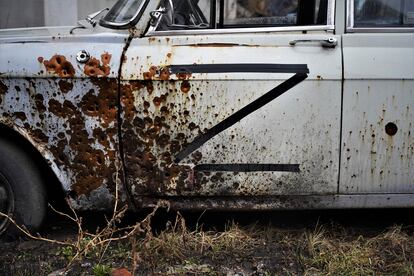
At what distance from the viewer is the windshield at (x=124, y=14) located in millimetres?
3575

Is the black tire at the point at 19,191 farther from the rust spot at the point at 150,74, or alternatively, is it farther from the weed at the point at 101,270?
the rust spot at the point at 150,74

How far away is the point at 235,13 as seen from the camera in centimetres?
431

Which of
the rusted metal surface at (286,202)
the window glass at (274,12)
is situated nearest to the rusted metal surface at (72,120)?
the rusted metal surface at (286,202)

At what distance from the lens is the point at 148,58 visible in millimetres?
3375

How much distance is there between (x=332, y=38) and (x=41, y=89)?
1.68 m

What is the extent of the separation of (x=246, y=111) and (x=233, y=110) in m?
0.07

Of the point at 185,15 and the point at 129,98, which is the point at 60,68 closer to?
the point at 129,98

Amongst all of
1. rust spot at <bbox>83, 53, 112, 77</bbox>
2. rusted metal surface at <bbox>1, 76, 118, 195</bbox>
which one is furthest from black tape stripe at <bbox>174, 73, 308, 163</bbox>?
rust spot at <bbox>83, 53, 112, 77</bbox>

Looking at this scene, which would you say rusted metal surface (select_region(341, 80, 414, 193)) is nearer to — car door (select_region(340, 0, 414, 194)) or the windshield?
car door (select_region(340, 0, 414, 194))

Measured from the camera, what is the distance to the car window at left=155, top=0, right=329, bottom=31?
3.58m

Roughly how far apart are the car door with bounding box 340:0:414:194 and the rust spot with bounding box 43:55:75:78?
156 centimetres

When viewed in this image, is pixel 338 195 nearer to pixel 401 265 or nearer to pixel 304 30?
pixel 401 265

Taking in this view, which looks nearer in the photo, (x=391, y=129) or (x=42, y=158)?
(x=391, y=129)

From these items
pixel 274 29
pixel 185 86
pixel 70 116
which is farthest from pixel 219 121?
pixel 70 116
